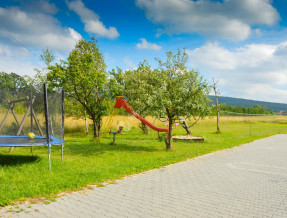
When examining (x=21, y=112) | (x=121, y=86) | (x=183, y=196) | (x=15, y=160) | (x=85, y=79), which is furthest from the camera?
(x=121, y=86)

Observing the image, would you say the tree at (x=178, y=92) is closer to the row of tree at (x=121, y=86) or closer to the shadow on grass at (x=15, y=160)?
the row of tree at (x=121, y=86)

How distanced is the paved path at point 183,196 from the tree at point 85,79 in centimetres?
1020

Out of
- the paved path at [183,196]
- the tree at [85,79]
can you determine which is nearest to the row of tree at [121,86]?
the tree at [85,79]

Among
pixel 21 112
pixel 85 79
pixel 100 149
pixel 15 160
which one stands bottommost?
pixel 100 149

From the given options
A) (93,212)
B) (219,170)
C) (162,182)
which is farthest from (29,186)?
(219,170)

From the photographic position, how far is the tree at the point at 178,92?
10719 mm

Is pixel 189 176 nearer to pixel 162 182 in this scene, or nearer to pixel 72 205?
pixel 162 182

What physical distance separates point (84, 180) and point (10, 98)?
6.78 meters

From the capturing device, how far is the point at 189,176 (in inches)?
267

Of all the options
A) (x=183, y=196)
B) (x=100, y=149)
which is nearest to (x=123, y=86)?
(x=100, y=149)

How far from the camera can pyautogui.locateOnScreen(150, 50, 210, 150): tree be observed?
10.7 m

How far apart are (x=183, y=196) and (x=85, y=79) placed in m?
11.9

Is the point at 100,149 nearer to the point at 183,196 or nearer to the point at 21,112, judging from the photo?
the point at 21,112

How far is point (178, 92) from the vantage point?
1100 cm
